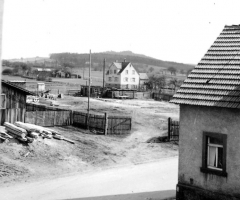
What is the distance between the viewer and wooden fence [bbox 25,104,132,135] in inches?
1061

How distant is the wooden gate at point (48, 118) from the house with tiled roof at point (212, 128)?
16536 millimetres

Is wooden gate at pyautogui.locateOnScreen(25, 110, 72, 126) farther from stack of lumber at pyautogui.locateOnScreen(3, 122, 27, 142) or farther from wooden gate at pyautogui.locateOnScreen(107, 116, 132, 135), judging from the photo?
stack of lumber at pyautogui.locateOnScreen(3, 122, 27, 142)

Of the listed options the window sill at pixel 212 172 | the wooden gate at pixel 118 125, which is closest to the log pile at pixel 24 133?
the wooden gate at pixel 118 125

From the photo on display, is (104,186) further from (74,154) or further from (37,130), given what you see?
(37,130)

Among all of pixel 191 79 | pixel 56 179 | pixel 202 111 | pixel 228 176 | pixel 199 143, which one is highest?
pixel 191 79

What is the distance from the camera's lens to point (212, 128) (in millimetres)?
12141

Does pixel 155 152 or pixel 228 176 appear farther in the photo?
pixel 155 152

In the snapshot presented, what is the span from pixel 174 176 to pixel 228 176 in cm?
638

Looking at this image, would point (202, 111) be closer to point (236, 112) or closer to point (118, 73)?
point (236, 112)

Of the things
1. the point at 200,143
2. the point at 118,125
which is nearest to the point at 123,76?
the point at 118,125

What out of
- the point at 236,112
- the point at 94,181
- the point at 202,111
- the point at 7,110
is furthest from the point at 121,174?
the point at 7,110

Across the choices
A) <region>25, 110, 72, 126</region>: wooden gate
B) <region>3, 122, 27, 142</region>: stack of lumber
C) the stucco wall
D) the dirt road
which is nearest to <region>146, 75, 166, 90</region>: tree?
<region>25, 110, 72, 126</region>: wooden gate

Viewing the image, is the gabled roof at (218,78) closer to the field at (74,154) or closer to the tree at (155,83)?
the field at (74,154)

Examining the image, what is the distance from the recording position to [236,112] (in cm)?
1159
